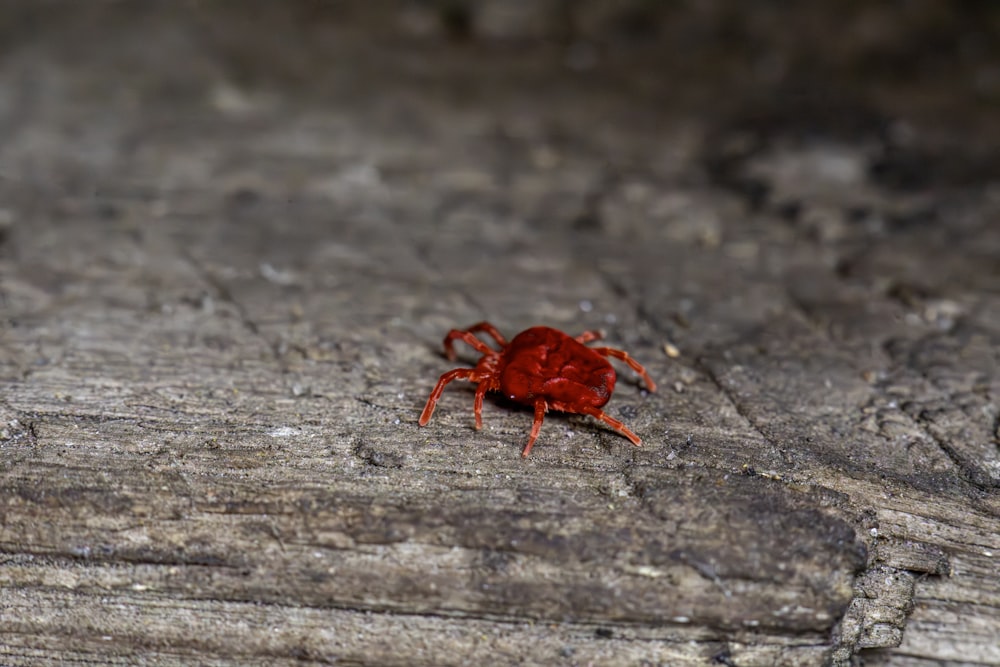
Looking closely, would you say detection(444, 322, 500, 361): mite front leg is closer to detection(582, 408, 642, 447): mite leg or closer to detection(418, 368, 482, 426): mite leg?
detection(418, 368, 482, 426): mite leg

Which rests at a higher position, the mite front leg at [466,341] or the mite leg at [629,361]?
the mite leg at [629,361]

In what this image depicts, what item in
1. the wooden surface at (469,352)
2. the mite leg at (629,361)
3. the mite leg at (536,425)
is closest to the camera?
the wooden surface at (469,352)

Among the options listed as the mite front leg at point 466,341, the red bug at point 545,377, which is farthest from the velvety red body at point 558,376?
the mite front leg at point 466,341

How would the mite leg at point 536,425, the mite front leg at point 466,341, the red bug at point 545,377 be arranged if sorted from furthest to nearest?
the mite front leg at point 466,341, the red bug at point 545,377, the mite leg at point 536,425

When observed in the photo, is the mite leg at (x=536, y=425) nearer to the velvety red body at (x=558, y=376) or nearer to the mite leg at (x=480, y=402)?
the velvety red body at (x=558, y=376)

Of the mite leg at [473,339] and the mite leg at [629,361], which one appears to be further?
the mite leg at [473,339]

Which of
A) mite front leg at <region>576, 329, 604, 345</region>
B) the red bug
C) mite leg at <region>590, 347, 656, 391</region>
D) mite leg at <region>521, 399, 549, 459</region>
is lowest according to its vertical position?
mite leg at <region>521, 399, 549, 459</region>

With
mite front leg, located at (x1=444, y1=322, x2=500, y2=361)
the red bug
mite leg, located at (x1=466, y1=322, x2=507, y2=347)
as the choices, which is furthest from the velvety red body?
mite leg, located at (x1=466, y1=322, x2=507, y2=347)
